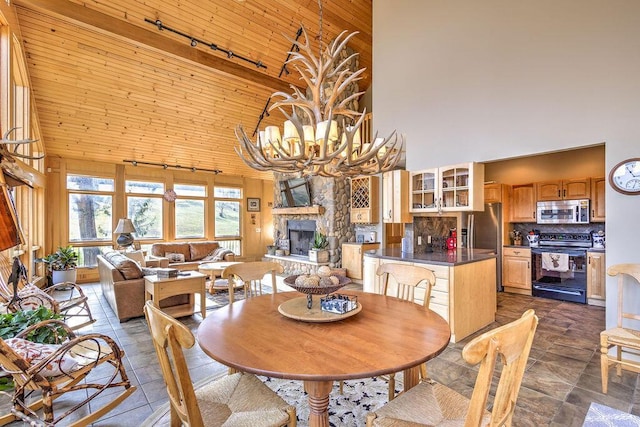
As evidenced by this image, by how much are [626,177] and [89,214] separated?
920 cm

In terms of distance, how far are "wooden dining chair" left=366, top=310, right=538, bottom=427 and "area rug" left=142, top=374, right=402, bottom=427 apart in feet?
2.42

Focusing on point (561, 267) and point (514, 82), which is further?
point (561, 267)

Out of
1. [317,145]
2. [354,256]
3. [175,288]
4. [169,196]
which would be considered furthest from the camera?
[169,196]

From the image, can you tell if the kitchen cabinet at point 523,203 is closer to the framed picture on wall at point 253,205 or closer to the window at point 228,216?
the framed picture on wall at point 253,205

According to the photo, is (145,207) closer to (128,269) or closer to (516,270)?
(128,269)

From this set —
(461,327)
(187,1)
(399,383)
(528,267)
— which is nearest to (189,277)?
(399,383)

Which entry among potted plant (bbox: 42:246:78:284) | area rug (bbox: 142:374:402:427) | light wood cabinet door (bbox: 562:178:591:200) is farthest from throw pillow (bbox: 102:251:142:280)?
light wood cabinet door (bbox: 562:178:591:200)

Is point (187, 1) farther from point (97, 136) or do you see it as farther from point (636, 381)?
point (636, 381)

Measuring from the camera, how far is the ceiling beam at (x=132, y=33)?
4445 mm

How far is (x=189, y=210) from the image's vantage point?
8.66m

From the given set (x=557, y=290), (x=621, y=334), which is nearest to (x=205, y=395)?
(x=621, y=334)

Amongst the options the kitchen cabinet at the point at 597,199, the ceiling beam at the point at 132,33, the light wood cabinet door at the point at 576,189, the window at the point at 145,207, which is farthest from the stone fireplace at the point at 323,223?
the kitchen cabinet at the point at 597,199

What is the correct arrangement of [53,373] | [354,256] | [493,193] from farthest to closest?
1. [354,256]
2. [493,193]
3. [53,373]

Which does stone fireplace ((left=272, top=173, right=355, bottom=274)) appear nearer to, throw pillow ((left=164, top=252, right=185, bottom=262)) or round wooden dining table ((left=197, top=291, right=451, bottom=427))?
throw pillow ((left=164, top=252, right=185, bottom=262))
